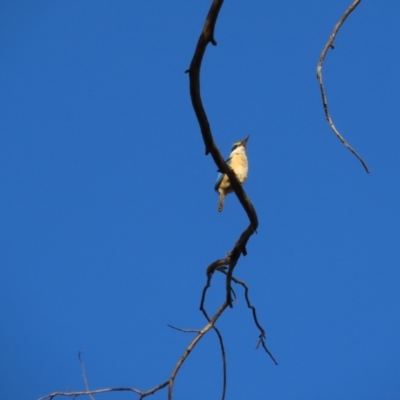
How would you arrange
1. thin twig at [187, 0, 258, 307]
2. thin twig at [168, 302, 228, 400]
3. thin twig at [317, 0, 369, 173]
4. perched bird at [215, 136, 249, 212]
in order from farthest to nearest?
perched bird at [215, 136, 249, 212]
thin twig at [168, 302, 228, 400]
thin twig at [187, 0, 258, 307]
thin twig at [317, 0, 369, 173]

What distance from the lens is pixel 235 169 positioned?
7707mm

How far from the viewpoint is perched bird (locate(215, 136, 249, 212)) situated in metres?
7.18

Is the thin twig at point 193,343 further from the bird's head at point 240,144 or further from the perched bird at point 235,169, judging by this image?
the bird's head at point 240,144

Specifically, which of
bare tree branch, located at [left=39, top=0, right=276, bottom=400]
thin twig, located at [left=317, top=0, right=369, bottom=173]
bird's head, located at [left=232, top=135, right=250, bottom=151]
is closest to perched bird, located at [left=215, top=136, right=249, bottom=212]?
bird's head, located at [left=232, top=135, right=250, bottom=151]

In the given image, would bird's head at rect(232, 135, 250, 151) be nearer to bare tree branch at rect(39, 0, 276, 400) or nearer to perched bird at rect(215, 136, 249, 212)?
perched bird at rect(215, 136, 249, 212)

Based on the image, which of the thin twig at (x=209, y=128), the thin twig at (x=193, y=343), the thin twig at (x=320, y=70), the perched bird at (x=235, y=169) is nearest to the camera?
the thin twig at (x=320, y=70)

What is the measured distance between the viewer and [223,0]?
2689mm

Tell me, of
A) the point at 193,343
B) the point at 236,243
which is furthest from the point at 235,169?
the point at 193,343

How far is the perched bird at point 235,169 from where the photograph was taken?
718 cm

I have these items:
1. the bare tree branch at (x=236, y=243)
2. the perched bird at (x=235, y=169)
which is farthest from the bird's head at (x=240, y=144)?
the bare tree branch at (x=236, y=243)

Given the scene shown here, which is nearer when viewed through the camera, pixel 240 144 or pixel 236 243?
pixel 236 243

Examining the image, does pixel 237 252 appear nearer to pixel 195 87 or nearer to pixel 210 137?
pixel 210 137

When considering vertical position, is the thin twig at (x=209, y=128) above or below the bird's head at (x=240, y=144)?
below

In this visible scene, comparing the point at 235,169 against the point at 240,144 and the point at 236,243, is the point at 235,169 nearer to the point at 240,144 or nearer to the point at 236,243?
the point at 240,144
